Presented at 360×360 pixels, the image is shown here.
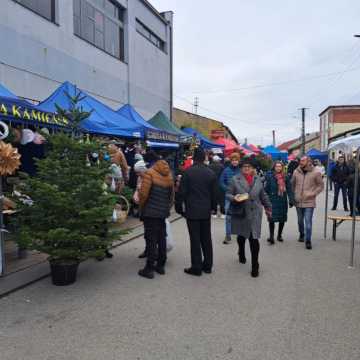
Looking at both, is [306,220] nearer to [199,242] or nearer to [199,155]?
[199,242]

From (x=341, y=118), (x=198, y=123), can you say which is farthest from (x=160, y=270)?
(x=341, y=118)

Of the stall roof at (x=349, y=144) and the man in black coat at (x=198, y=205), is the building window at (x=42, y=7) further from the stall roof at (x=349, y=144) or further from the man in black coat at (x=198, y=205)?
the stall roof at (x=349, y=144)

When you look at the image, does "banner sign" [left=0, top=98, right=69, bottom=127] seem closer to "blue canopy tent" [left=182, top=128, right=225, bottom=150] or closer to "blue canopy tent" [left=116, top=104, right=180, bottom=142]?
"blue canopy tent" [left=116, top=104, right=180, bottom=142]

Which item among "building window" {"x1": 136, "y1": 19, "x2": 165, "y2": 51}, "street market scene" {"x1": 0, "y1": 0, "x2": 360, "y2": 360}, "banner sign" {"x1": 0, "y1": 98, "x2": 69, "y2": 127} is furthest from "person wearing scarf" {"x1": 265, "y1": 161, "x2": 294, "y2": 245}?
"building window" {"x1": 136, "y1": 19, "x2": 165, "y2": 51}

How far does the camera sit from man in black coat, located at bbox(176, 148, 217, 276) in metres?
5.39

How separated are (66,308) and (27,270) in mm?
1616

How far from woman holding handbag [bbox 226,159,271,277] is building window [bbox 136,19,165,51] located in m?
17.4

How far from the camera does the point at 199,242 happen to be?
18.0 ft

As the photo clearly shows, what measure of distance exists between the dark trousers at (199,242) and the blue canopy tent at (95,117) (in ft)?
12.5

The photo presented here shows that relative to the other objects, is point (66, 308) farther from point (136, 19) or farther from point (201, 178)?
point (136, 19)

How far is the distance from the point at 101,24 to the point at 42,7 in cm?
442

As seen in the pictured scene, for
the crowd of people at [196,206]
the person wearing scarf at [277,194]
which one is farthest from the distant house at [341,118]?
the crowd of people at [196,206]

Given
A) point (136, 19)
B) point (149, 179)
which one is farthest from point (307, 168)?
point (136, 19)

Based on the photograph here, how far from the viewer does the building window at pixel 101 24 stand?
1503 cm
